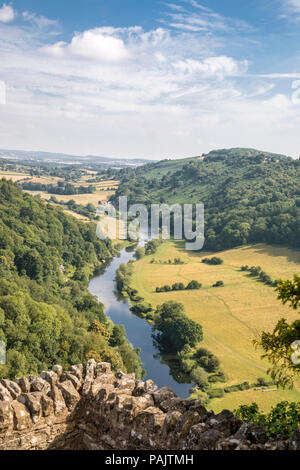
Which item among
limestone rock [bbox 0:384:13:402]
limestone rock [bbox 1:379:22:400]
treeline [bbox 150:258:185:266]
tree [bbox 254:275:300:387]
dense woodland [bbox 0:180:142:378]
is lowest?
treeline [bbox 150:258:185:266]

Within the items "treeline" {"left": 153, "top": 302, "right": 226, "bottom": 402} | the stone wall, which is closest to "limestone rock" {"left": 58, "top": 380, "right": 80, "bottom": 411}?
the stone wall

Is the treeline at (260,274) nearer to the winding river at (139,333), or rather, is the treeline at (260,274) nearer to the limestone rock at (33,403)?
the winding river at (139,333)

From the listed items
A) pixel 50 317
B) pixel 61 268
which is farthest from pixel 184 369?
pixel 61 268

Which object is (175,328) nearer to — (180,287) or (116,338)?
(116,338)

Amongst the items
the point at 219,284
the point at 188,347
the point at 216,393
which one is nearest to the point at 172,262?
the point at 219,284

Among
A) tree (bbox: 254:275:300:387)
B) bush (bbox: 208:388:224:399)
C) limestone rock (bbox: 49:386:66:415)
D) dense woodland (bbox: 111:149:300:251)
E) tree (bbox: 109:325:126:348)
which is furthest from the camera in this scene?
dense woodland (bbox: 111:149:300:251)

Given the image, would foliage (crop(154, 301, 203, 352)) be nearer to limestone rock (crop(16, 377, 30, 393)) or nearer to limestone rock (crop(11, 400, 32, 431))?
limestone rock (crop(16, 377, 30, 393))
